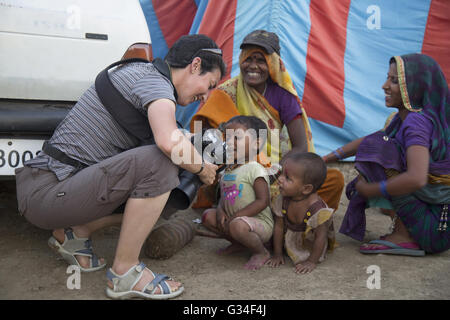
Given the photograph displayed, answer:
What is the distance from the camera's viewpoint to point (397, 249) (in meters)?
2.51

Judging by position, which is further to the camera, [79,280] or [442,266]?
[442,266]

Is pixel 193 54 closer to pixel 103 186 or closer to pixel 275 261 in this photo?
pixel 103 186

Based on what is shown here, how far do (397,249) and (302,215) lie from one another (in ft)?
2.06

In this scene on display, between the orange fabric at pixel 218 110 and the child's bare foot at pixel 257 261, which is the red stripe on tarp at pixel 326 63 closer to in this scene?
the orange fabric at pixel 218 110

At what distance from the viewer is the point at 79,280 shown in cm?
204

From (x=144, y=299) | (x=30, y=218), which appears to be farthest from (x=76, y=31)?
(x=144, y=299)

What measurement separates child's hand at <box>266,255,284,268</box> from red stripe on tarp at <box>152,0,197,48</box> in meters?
3.36

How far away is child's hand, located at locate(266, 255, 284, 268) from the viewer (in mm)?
2348

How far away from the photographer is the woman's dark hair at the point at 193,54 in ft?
6.71

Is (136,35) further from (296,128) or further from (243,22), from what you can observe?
(243,22)

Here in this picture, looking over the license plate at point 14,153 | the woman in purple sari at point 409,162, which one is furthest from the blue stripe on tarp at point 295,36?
the license plate at point 14,153

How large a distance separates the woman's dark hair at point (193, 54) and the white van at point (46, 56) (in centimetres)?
71
